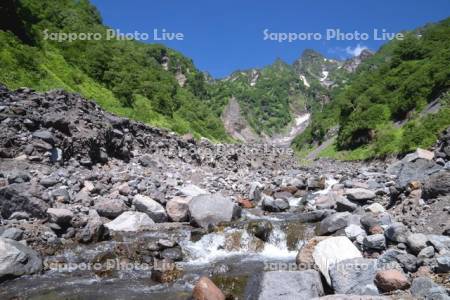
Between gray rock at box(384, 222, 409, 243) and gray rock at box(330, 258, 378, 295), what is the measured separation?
67.2 inches

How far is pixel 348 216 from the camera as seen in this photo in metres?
13.2

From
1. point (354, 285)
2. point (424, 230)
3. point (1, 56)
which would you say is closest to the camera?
point (354, 285)

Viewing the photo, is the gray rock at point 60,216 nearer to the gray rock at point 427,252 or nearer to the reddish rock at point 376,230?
the reddish rock at point 376,230

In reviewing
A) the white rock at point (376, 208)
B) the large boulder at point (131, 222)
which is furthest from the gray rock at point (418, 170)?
the large boulder at point (131, 222)

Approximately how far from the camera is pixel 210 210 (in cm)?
1550

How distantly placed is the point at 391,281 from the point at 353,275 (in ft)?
2.78

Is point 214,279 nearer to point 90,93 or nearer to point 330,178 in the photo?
point 330,178

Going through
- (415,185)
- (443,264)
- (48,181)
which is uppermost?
(48,181)

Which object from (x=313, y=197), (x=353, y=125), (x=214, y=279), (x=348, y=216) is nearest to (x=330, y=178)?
(x=313, y=197)

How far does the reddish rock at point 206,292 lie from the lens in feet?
28.3

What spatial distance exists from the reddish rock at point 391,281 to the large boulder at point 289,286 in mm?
1213

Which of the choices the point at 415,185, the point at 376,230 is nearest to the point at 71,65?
the point at 415,185

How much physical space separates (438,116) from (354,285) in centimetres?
2984

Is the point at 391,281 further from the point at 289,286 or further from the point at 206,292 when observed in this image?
the point at 206,292
